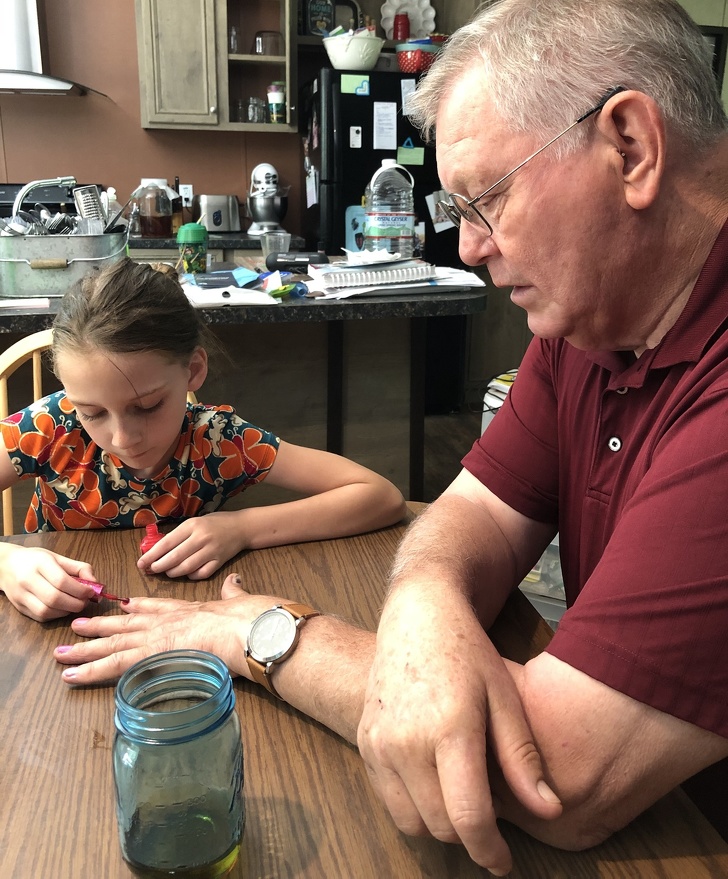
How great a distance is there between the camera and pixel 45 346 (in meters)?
1.52

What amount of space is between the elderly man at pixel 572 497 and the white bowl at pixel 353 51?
10.8 ft

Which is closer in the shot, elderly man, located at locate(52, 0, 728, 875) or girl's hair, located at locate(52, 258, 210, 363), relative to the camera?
elderly man, located at locate(52, 0, 728, 875)

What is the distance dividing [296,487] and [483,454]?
1.26ft

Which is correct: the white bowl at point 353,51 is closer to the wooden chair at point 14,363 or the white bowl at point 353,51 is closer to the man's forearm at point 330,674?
the wooden chair at point 14,363

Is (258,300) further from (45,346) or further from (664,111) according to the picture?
(664,111)

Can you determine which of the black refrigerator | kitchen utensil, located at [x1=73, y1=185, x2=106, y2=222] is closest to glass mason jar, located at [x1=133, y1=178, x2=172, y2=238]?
the black refrigerator

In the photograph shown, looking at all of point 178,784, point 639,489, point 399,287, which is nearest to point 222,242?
point 399,287

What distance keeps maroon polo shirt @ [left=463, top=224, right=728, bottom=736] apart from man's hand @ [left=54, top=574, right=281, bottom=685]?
1.14ft

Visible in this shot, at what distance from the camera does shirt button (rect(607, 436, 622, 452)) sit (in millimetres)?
905

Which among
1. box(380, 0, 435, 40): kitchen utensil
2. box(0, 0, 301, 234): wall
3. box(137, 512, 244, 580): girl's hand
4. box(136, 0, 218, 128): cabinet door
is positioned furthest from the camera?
box(380, 0, 435, 40): kitchen utensil

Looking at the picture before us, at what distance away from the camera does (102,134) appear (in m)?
4.40

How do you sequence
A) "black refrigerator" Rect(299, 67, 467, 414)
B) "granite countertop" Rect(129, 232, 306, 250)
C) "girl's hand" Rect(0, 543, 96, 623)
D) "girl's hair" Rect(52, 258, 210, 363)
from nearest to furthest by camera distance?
"girl's hand" Rect(0, 543, 96, 623)
"girl's hair" Rect(52, 258, 210, 363)
"granite countertop" Rect(129, 232, 306, 250)
"black refrigerator" Rect(299, 67, 467, 414)

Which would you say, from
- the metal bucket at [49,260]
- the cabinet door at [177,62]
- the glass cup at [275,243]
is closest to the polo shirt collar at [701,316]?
the metal bucket at [49,260]

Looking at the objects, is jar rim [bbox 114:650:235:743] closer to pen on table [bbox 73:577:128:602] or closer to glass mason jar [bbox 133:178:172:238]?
pen on table [bbox 73:577:128:602]
